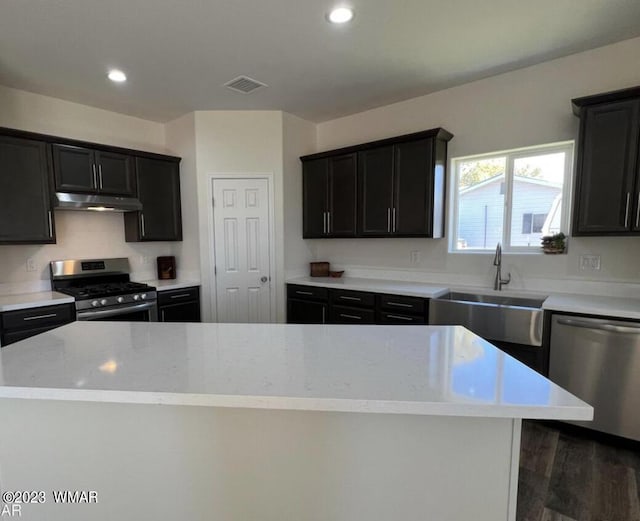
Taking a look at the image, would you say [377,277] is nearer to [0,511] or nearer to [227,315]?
[227,315]

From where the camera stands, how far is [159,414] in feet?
3.69

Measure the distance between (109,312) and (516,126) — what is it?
3961 mm

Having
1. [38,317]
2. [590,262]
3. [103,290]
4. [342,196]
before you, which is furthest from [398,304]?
[38,317]

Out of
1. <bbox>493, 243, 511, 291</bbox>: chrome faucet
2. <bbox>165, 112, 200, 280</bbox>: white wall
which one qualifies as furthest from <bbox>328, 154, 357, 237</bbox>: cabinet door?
<bbox>165, 112, 200, 280</bbox>: white wall

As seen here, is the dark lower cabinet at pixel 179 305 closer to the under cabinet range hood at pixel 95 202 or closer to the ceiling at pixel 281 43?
the under cabinet range hood at pixel 95 202

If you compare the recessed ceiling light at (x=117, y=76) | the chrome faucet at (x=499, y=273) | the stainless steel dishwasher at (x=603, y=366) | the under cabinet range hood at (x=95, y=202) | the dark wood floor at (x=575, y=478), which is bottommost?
the dark wood floor at (x=575, y=478)

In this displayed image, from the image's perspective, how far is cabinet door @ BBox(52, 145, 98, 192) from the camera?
295 centimetres

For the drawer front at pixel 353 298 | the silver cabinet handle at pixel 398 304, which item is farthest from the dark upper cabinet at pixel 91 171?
the silver cabinet handle at pixel 398 304

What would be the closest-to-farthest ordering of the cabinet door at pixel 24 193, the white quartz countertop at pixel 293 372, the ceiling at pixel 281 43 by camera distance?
1. the white quartz countertop at pixel 293 372
2. the ceiling at pixel 281 43
3. the cabinet door at pixel 24 193

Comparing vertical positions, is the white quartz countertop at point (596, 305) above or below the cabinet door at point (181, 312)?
above

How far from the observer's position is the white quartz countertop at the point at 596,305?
2078 millimetres

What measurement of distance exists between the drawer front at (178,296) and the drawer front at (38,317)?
29.2 inches

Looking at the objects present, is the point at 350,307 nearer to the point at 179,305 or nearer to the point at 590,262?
the point at 179,305

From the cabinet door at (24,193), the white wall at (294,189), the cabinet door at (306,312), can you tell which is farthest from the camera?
the white wall at (294,189)
